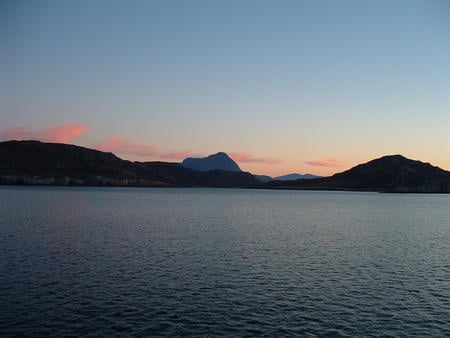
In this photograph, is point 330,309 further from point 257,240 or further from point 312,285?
point 257,240

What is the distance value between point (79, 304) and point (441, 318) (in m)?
31.1

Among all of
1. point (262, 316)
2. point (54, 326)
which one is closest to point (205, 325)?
point (262, 316)

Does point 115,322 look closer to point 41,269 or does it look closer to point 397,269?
point 41,269

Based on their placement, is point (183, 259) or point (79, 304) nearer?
point (79, 304)

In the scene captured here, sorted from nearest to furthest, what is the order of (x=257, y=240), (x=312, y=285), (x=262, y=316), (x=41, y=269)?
(x=262, y=316) → (x=312, y=285) → (x=41, y=269) → (x=257, y=240)

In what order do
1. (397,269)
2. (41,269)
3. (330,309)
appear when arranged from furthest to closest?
1. (397,269)
2. (41,269)
3. (330,309)

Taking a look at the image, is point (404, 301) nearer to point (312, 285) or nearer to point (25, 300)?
point (312, 285)

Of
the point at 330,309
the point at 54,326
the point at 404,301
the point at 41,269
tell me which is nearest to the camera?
the point at 54,326

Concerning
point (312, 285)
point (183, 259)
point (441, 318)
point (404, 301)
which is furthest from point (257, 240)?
point (441, 318)

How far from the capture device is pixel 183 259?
178 feet

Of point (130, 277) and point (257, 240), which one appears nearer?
point (130, 277)

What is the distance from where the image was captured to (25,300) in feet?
112

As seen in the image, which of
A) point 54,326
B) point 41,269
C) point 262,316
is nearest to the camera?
point 54,326

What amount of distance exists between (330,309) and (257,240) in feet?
135
